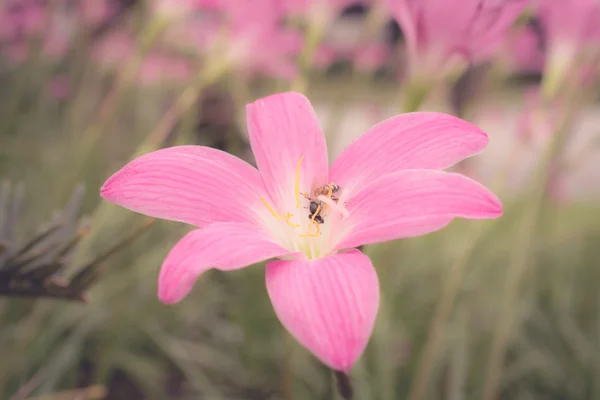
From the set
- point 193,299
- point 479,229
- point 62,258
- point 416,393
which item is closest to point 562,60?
point 479,229

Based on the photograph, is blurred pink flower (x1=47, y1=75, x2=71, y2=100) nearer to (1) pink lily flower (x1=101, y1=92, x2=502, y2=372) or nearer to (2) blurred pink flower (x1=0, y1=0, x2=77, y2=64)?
(2) blurred pink flower (x1=0, y1=0, x2=77, y2=64)

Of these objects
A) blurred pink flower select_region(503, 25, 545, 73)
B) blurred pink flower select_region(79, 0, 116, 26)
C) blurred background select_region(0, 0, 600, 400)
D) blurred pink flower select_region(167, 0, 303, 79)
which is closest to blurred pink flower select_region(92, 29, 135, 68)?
blurred background select_region(0, 0, 600, 400)

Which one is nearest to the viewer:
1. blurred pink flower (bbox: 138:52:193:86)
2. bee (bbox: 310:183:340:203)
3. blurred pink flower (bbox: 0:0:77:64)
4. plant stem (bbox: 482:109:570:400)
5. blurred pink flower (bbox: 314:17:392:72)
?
bee (bbox: 310:183:340:203)

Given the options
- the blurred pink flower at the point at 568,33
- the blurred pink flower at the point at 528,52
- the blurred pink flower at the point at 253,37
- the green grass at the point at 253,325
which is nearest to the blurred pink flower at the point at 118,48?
the green grass at the point at 253,325

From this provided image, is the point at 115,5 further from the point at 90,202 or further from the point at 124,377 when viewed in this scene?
the point at 124,377

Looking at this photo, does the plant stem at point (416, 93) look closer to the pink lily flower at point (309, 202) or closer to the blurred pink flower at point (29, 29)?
the pink lily flower at point (309, 202)

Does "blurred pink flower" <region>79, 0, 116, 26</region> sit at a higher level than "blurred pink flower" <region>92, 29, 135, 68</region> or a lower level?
lower
